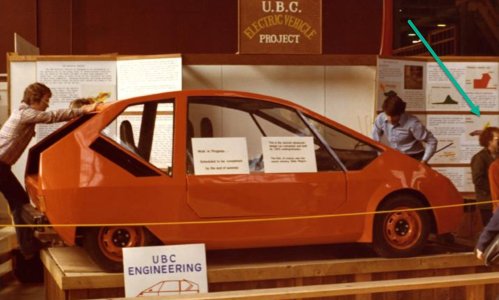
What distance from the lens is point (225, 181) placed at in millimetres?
6051

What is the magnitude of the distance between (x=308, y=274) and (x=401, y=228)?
866 mm

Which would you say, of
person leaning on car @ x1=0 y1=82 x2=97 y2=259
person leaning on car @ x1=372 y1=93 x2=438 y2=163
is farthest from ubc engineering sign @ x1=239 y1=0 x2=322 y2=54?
person leaning on car @ x1=0 y1=82 x2=97 y2=259

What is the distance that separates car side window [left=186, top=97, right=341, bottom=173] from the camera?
20.3 ft

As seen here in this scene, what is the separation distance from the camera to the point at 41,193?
5.80 meters

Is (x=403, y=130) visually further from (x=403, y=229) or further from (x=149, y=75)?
(x=149, y=75)

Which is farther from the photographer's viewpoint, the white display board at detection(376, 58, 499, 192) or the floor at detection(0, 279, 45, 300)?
the white display board at detection(376, 58, 499, 192)

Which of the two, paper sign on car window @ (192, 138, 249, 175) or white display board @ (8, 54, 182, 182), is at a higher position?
white display board @ (8, 54, 182, 182)

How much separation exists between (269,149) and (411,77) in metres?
3.37

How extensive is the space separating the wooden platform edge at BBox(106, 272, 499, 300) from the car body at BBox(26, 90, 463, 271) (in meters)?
0.51

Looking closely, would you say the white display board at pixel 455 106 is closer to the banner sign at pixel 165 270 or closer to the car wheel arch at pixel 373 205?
the car wheel arch at pixel 373 205

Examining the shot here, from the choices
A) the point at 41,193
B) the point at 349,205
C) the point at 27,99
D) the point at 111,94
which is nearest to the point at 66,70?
the point at 111,94

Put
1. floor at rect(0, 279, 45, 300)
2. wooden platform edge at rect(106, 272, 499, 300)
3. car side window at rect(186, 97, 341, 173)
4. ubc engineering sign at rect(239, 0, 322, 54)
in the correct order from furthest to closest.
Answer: ubc engineering sign at rect(239, 0, 322, 54), floor at rect(0, 279, 45, 300), car side window at rect(186, 97, 341, 173), wooden platform edge at rect(106, 272, 499, 300)

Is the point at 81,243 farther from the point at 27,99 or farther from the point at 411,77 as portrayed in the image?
the point at 411,77

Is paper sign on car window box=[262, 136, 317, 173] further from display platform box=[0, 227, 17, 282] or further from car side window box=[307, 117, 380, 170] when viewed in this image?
display platform box=[0, 227, 17, 282]
